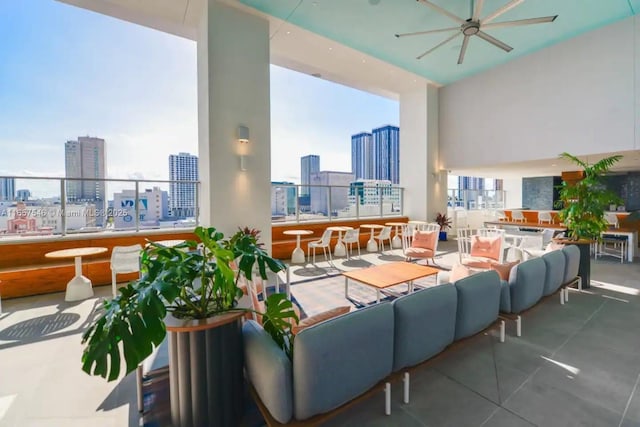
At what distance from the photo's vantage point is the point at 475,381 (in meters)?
2.08

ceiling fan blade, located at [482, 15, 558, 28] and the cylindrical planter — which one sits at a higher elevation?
ceiling fan blade, located at [482, 15, 558, 28]

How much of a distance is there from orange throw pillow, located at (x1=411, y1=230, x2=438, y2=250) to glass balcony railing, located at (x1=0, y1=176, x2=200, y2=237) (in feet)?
15.5

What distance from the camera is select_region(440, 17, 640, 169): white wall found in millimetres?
5766

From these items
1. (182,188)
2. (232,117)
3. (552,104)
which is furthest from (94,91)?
(552,104)

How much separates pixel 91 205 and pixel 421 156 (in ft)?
28.8

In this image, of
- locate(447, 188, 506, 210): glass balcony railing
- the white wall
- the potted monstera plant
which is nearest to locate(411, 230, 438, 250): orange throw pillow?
the white wall

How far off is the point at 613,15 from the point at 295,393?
29.0 feet

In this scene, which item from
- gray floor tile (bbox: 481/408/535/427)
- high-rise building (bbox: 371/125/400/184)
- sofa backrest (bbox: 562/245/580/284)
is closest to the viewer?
gray floor tile (bbox: 481/408/535/427)

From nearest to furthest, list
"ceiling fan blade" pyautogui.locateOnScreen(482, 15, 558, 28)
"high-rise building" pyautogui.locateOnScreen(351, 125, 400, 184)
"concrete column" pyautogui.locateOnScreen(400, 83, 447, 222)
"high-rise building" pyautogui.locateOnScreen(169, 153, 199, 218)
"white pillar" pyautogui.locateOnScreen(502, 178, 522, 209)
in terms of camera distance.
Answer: "ceiling fan blade" pyautogui.locateOnScreen(482, 15, 558, 28), "high-rise building" pyautogui.locateOnScreen(169, 153, 199, 218), "concrete column" pyautogui.locateOnScreen(400, 83, 447, 222), "high-rise building" pyautogui.locateOnScreen(351, 125, 400, 184), "white pillar" pyautogui.locateOnScreen(502, 178, 522, 209)

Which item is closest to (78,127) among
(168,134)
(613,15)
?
(168,134)

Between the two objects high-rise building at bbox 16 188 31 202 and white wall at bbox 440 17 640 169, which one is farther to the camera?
white wall at bbox 440 17 640 169

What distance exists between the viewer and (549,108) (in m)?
6.82

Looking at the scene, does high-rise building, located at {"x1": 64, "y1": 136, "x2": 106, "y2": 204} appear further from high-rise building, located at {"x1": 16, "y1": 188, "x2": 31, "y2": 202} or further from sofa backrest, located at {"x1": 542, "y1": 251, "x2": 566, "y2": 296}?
sofa backrest, located at {"x1": 542, "y1": 251, "x2": 566, "y2": 296}

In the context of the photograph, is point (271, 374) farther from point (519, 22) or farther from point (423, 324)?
point (519, 22)
